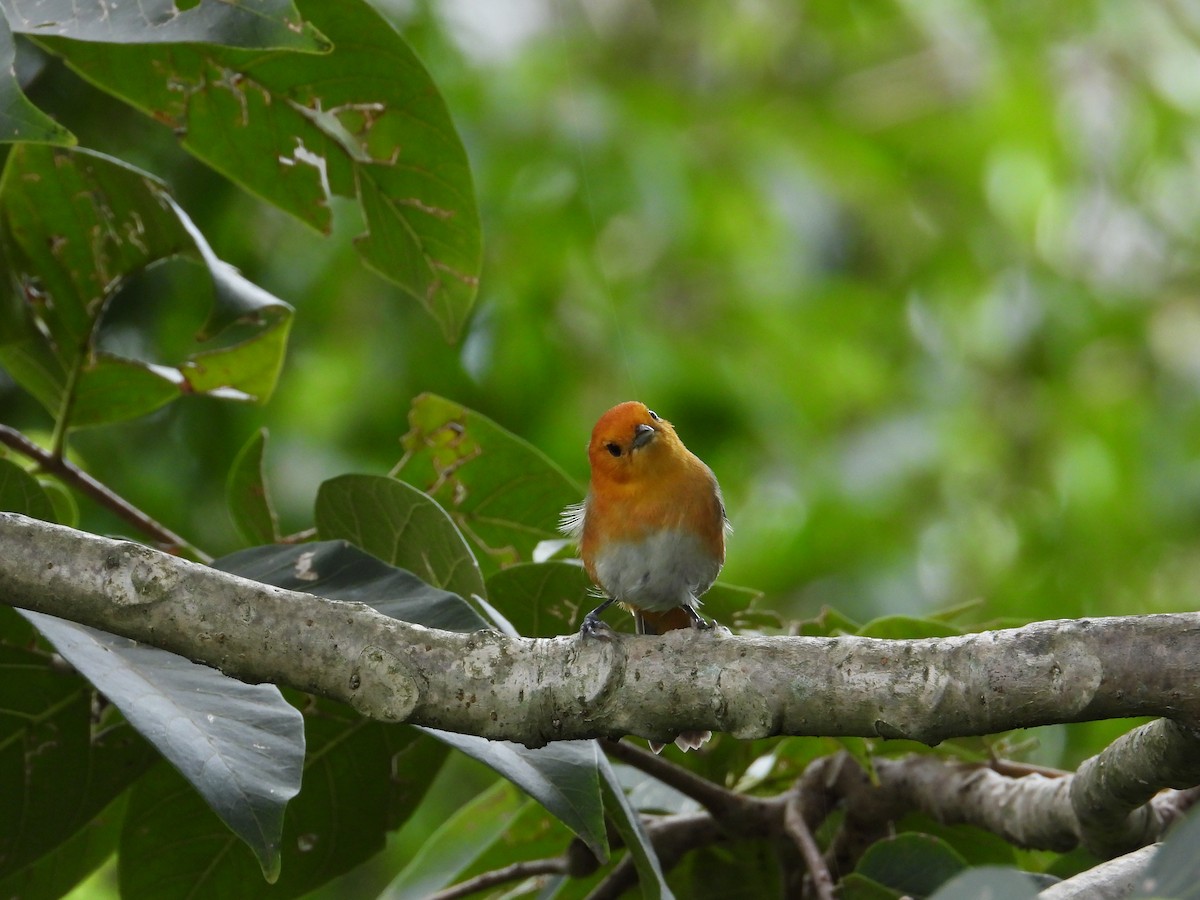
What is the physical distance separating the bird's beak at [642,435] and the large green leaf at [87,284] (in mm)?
643

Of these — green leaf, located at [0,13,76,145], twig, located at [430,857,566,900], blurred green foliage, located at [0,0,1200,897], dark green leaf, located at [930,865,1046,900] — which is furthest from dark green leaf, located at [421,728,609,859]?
blurred green foliage, located at [0,0,1200,897]

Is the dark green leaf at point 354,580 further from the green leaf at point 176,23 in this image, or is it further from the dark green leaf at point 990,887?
the dark green leaf at point 990,887

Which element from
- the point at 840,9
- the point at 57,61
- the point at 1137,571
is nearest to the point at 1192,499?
→ the point at 1137,571

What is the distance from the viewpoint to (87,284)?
2062 mm

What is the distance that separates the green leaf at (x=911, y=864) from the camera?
168 centimetres

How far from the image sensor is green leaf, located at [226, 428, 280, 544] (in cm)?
197

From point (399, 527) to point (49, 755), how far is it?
56 centimetres

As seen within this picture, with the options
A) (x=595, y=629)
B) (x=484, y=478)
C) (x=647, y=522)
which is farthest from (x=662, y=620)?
(x=595, y=629)

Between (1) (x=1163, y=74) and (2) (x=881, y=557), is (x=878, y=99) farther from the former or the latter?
(2) (x=881, y=557)

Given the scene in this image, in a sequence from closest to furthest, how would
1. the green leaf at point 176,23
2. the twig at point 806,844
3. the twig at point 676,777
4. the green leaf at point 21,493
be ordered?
the green leaf at point 176,23 → the green leaf at point 21,493 → the twig at point 806,844 → the twig at point 676,777

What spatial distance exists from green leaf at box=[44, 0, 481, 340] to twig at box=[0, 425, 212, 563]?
1.77 feet

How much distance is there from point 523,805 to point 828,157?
3886 millimetres

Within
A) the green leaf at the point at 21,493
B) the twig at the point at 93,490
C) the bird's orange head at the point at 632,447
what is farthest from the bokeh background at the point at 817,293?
the green leaf at the point at 21,493

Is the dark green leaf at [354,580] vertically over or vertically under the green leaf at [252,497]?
over
